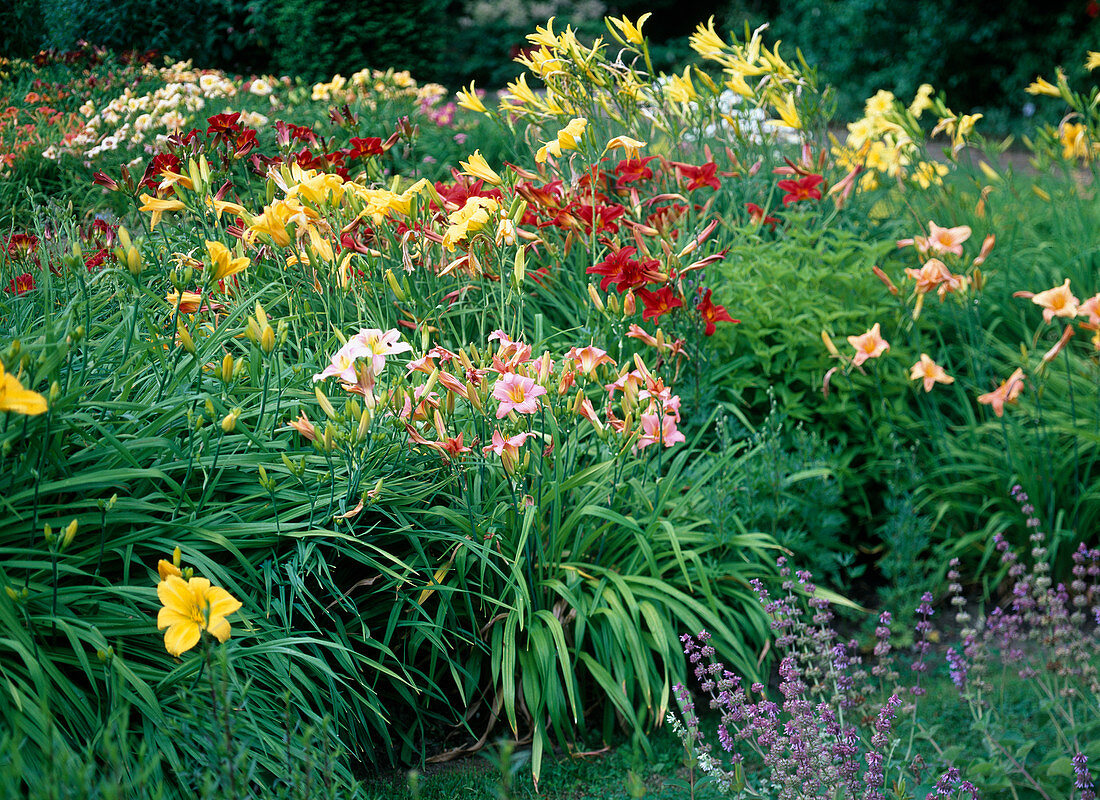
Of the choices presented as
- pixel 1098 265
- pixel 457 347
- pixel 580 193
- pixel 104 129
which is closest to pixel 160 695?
pixel 457 347

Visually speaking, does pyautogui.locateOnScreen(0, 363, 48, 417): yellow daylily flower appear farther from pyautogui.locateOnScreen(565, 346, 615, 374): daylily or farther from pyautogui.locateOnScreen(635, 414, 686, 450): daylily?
pyautogui.locateOnScreen(635, 414, 686, 450): daylily

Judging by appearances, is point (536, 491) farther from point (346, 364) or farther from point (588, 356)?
point (346, 364)

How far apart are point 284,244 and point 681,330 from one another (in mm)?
1447

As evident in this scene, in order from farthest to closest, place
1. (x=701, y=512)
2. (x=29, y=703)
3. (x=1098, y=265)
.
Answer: (x=1098, y=265)
(x=701, y=512)
(x=29, y=703)

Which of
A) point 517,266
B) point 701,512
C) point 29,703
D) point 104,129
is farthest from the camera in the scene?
point 104,129

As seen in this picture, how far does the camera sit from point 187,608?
5.09ft

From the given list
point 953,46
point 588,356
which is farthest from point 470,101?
point 953,46

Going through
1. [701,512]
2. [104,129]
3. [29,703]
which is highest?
[104,129]

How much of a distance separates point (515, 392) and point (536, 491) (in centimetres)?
39

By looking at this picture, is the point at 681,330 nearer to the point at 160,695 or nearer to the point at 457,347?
the point at 457,347

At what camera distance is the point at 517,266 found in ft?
7.69

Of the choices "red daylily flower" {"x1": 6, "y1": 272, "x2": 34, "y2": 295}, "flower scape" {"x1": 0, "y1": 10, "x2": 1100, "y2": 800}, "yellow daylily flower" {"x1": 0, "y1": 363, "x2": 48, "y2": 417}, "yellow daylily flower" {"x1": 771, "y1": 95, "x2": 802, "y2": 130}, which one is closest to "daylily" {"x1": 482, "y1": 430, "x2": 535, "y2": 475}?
"flower scape" {"x1": 0, "y1": 10, "x2": 1100, "y2": 800}

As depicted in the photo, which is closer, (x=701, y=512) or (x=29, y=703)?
(x=29, y=703)

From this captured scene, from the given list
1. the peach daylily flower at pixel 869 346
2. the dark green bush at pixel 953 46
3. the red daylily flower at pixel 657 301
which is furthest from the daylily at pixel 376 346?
the dark green bush at pixel 953 46
